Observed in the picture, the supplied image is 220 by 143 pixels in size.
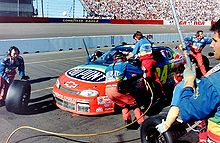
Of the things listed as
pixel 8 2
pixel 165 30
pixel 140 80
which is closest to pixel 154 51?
pixel 140 80

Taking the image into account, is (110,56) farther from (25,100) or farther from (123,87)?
(25,100)

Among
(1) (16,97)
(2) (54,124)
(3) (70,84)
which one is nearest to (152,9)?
(3) (70,84)

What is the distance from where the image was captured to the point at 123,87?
5234 mm

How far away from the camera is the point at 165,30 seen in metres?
34.6

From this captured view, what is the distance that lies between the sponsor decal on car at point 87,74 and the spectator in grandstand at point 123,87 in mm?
535

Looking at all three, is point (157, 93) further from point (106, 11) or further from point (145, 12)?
point (145, 12)

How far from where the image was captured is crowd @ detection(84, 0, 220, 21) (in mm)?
36531

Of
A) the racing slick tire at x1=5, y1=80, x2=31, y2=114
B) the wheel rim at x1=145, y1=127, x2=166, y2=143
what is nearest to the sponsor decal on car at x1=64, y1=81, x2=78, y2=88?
the racing slick tire at x1=5, y1=80, x2=31, y2=114

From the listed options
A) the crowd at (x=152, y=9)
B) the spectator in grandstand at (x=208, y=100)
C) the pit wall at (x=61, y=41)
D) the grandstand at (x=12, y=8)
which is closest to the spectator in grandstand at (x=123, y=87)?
the spectator in grandstand at (x=208, y=100)

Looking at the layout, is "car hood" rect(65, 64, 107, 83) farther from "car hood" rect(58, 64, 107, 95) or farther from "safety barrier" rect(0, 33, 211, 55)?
"safety barrier" rect(0, 33, 211, 55)

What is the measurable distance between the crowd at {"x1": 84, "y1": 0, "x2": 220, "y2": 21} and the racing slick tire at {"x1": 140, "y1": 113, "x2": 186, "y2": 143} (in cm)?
3155

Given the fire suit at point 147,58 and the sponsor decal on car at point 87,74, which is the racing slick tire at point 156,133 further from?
the fire suit at point 147,58

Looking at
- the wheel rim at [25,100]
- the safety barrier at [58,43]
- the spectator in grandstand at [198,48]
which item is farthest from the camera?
the safety barrier at [58,43]

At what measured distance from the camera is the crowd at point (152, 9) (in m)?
36.5
